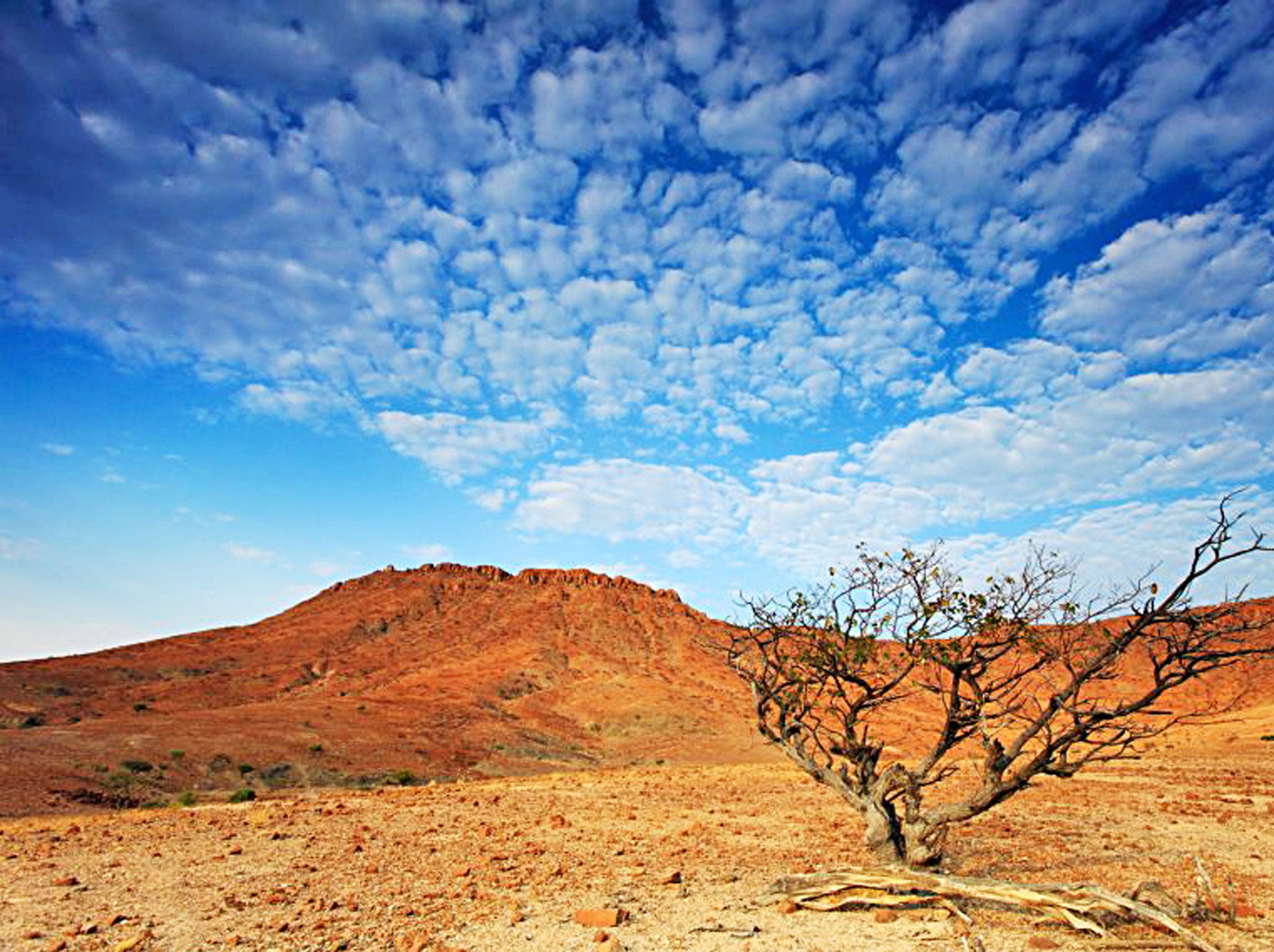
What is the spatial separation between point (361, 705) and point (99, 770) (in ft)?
71.5

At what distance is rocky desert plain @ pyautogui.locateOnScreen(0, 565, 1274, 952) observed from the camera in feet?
27.7

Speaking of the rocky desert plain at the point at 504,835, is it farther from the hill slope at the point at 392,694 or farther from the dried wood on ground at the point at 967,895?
the hill slope at the point at 392,694

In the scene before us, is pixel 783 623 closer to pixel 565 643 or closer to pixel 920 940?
pixel 920 940

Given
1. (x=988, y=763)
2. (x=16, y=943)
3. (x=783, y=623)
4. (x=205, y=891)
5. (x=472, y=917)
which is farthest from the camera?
(x=783, y=623)

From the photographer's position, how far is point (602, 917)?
869 centimetres

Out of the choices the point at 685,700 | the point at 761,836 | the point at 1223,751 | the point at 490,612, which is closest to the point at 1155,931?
the point at 761,836

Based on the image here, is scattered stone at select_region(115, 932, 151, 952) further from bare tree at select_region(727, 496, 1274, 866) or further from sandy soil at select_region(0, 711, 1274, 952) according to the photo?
bare tree at select_region(727, 496, 1274, 866)

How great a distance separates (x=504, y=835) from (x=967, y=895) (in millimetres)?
9978

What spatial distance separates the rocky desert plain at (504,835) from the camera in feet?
27.7

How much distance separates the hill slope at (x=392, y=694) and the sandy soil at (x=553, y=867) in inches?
178

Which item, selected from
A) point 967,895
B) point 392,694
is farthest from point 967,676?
point 392,694

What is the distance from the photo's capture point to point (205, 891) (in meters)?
10.8

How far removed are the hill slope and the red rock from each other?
15.1ft

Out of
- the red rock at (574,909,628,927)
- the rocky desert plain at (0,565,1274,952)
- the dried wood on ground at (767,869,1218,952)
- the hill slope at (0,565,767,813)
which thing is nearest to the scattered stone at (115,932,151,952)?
the rocky desert plain at (0,565,1274,952)
